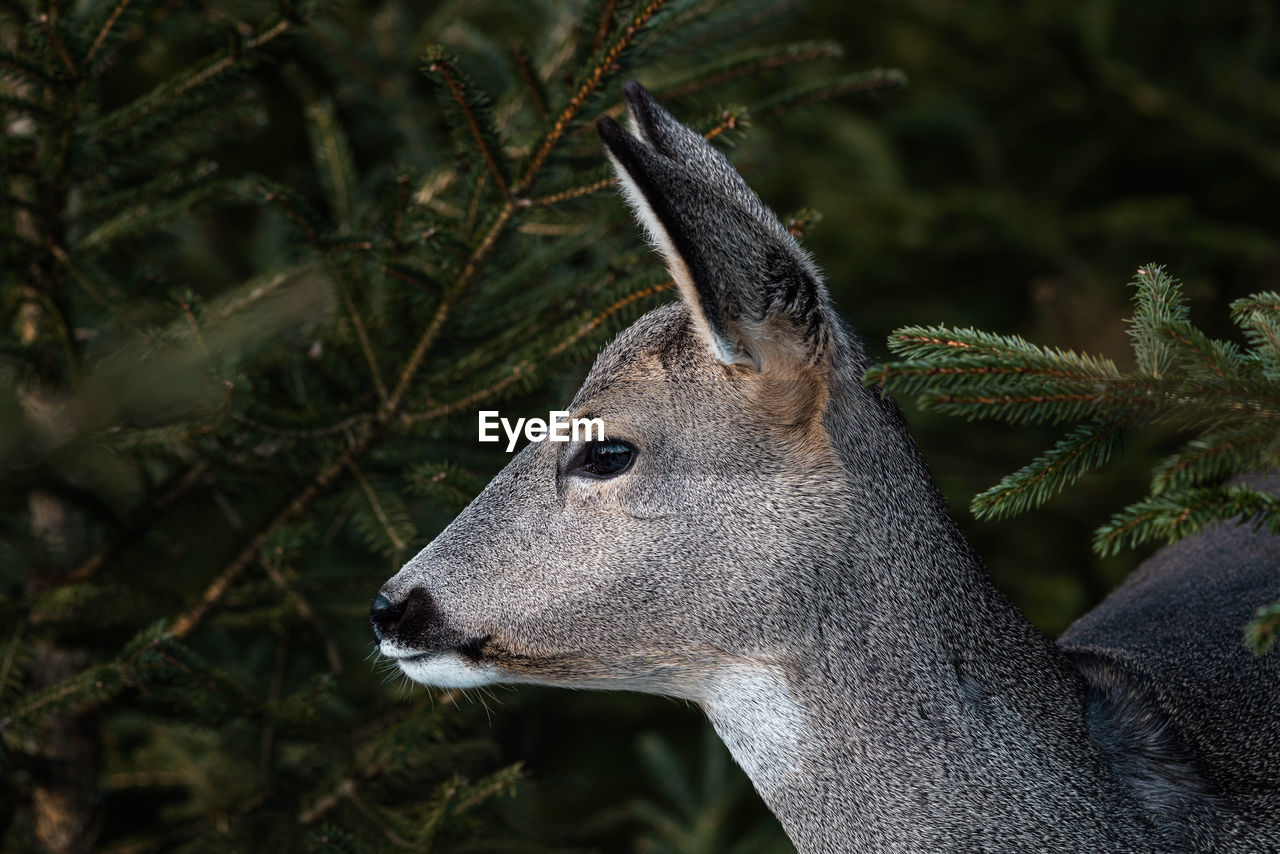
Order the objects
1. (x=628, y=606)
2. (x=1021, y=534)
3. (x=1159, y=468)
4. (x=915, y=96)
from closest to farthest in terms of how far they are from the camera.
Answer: (x=1159, y=468), (x=628, y=606), (x=1021, y=534), (x=915, y=96)

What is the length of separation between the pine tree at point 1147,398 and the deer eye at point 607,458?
0.64 metres

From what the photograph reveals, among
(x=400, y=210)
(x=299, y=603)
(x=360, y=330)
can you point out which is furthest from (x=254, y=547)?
(x=400, y=210)

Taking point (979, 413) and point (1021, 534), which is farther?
point (1021, 534)

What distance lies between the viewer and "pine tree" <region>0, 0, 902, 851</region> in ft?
8.81

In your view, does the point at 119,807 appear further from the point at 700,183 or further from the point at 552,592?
the point at 700,183

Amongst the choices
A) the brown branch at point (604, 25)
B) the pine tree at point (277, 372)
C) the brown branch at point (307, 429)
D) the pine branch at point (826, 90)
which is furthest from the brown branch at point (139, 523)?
the pine branch at point (826, 90)

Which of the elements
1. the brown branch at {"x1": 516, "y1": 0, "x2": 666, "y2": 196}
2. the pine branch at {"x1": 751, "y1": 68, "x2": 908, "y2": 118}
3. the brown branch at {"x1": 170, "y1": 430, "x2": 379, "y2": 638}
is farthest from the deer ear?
the brown branch at {"x1": 170, "y1": 430, "x2": 379, "y2": 638}

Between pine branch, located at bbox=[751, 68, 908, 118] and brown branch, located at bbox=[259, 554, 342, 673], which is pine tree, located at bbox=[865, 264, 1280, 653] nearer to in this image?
pine branch, located at bbox=[751, 68, 908, 118]

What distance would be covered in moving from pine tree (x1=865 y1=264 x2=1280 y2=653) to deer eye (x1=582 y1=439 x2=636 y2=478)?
640mm

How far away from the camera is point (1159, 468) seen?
5.98 ft

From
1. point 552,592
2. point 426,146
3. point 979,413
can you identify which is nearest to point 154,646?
point 552,592

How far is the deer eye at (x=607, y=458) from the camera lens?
8.09 feet

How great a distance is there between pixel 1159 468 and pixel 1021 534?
429 centimetres

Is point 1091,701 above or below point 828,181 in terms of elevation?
below
